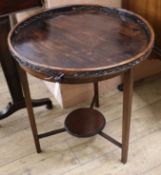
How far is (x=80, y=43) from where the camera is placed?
1.00m

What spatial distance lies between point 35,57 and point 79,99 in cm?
73

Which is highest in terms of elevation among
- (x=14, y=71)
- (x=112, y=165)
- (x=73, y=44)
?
(x=73, y=44)

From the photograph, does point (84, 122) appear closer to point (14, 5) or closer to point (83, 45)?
point (83, 45)

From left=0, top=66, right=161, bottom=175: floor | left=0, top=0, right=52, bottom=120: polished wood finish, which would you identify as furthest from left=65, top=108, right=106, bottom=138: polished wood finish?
left=0, top=0, right=52, bottom=120: polished wood finish

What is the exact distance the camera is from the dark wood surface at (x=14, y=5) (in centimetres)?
110

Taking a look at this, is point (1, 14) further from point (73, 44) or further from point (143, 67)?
point (143, 67)

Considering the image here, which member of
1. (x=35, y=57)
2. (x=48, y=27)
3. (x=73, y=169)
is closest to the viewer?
(x=35, y=57)

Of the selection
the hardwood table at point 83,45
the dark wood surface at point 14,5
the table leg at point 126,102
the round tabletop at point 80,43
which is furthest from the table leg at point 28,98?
the table leg at point 126,102

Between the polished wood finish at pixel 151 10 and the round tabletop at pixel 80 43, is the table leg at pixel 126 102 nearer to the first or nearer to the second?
the round tabletop at pixel 80 43

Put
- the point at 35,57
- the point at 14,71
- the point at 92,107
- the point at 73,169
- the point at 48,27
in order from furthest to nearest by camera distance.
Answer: the point at 92,107 < the point at 14,71 < the point at 73,169 < the point at 48,27 < the point at 35,57

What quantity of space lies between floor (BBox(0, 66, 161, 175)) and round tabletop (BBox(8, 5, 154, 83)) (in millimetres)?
548

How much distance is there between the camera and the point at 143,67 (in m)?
1.72

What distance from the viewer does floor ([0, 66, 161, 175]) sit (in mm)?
1278

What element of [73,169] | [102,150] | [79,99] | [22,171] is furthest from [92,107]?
[22,171]
